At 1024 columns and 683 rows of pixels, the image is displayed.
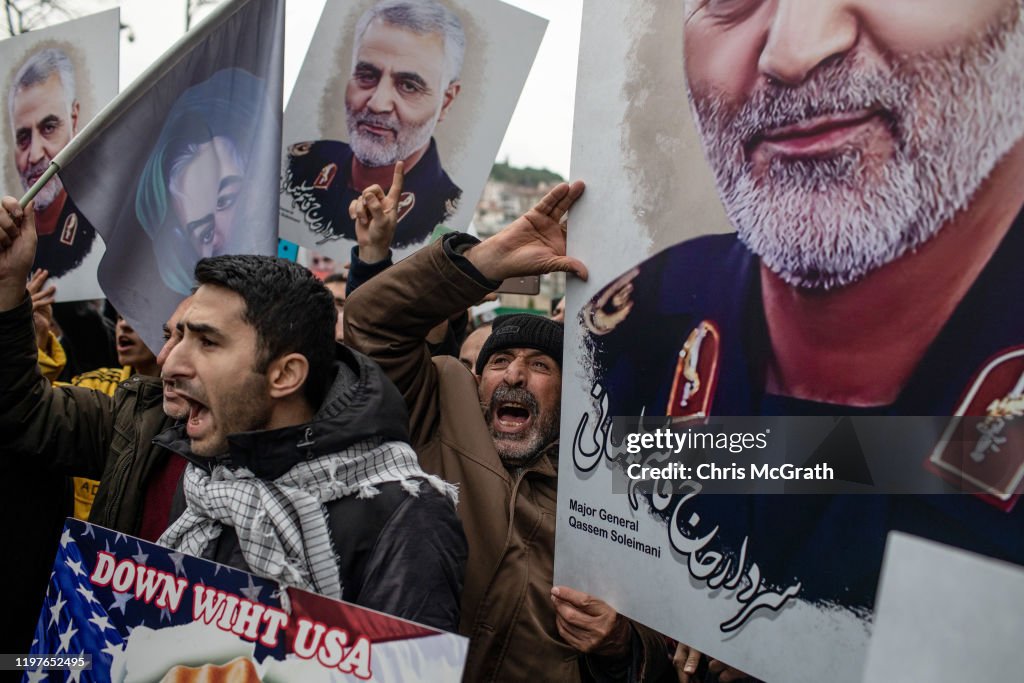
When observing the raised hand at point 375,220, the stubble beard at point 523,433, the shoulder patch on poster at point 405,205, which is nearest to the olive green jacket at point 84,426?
the raised hand at point 375,220

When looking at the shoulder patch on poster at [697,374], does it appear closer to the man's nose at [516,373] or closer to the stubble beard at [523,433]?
the stubble beard at [523,433]

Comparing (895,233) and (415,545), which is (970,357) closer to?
(895,233)

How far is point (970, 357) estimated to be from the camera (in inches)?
48.7

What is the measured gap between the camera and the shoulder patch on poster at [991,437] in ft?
3.85

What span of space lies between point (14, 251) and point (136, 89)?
0.65 metres

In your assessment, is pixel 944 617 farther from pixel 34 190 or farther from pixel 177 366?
pixel 34 190

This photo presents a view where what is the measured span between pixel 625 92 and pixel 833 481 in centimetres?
94

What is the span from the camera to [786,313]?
4.94 feet

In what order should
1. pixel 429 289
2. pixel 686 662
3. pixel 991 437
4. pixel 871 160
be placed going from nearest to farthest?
1. pixel 991 437
2. pixel 871 160
3. pixel 686 662
4. pixel 429 289

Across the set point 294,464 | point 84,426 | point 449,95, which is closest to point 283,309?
point 294,464

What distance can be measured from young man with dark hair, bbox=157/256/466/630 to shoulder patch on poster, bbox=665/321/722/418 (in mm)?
499

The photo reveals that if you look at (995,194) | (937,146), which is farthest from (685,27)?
(995,194)

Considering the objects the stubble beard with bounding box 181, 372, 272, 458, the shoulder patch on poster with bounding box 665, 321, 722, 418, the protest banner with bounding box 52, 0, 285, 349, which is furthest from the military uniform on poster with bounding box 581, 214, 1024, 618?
the protest banner with bounding box 52, 0, 285, 349

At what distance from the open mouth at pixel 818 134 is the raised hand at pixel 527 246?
0.62 m
